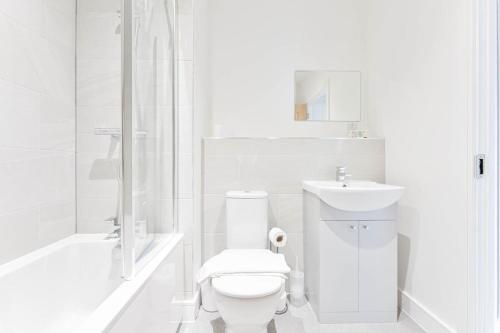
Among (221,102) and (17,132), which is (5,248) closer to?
(17,132)

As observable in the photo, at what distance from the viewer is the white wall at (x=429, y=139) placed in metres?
1.52

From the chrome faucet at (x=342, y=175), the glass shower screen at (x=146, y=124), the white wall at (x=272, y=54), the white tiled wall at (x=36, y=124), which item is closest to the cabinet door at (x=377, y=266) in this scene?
the chrome faucet at (x=342, y=175)

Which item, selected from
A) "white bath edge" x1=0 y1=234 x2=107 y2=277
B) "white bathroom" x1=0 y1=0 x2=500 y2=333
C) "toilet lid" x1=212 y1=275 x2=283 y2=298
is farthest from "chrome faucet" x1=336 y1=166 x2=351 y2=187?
"white bath edge" x1=0 y1=234 x2=107 y2=277

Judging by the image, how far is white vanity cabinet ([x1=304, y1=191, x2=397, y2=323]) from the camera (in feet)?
6.21

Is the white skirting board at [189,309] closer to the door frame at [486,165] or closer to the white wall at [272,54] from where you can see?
the white wall at [272,54]

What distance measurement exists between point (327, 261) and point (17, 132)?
1886mm

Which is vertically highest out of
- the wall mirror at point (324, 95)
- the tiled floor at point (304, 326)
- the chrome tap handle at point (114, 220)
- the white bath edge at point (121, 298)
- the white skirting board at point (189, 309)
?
the wall mirror at point (324, 95)

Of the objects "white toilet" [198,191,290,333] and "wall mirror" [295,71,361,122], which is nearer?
"white toilet" [198,191,290,333]

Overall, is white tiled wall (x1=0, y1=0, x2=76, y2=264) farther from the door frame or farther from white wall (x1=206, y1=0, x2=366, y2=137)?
the door frame

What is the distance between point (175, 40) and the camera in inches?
75.1

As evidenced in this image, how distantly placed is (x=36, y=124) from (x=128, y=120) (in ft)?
2.73

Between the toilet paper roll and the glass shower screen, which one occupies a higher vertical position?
the glass shower screen

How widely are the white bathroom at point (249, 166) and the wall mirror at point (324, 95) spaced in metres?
0.02

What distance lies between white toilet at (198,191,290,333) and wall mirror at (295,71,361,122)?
3.08ft
